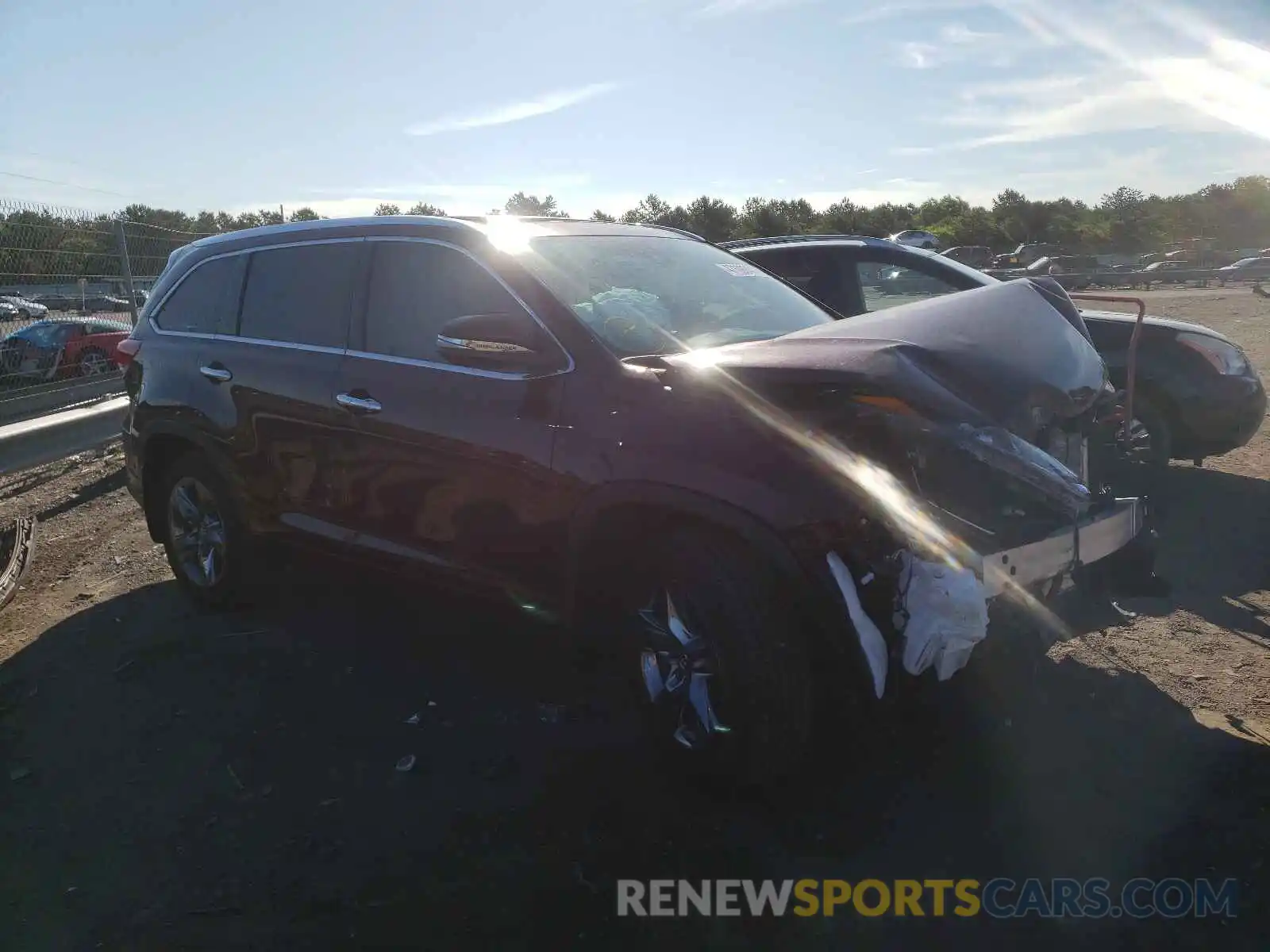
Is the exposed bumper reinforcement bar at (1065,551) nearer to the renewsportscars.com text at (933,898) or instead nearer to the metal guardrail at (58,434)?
the renewsportscars.com text at (933,898)

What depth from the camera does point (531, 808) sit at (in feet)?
10.9

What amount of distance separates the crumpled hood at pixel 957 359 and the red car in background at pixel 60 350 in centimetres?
785

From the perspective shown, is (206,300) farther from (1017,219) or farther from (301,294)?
(1017,219)

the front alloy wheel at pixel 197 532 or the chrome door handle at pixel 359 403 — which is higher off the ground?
the chrome door handle at pixel 359 403

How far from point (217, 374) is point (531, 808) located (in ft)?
9.52

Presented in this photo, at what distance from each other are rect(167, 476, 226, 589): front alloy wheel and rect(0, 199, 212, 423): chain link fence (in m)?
4.06

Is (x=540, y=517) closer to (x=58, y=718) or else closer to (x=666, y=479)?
(x=666, y=479)

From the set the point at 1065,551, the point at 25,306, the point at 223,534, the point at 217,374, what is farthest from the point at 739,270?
the point at 25,306

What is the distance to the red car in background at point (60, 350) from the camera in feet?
30.8

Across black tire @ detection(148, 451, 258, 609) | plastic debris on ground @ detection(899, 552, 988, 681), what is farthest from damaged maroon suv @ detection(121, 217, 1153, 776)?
black tire @ detection(148, 451, 258, 609)

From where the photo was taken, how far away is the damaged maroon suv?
2.88 metres

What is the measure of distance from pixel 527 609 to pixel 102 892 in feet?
5.23

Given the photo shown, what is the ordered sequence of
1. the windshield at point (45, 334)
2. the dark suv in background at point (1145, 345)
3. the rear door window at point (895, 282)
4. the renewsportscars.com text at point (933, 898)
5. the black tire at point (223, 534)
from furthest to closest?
the windshield at point (45, 334) < the rear door window at point (895, 282) < the dark suv in background at point (1145, 345) < the black tire at point (223, 534) < the renewsportscars.com text at point (933, 898)

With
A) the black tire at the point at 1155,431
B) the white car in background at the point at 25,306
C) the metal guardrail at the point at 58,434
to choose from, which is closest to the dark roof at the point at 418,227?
the metal guardrail at the point at 58,434
